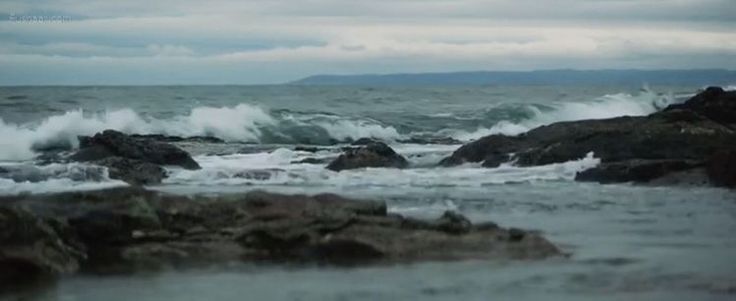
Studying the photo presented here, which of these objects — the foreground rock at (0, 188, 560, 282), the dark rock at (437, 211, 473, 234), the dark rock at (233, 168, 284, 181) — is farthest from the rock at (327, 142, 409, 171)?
the dark rock at (437, 211, 473, 234)

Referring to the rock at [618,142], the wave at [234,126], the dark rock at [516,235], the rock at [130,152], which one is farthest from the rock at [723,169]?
the wave at [234,126]

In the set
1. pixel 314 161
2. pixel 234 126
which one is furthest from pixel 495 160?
pixel 234 126

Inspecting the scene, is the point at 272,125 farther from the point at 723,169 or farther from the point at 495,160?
the point at 723,169

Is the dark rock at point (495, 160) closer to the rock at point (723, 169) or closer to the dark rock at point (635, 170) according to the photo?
the dark rock at point (635, 170)

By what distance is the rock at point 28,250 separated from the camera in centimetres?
1048

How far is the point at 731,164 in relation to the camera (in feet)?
61.0

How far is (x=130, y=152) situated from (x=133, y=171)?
2587mm

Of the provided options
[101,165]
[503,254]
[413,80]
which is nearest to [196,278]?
[503,254]

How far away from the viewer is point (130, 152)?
79.1 feet

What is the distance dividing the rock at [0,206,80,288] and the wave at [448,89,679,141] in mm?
33492

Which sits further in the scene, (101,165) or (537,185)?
(101,165)

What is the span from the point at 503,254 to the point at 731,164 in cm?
864

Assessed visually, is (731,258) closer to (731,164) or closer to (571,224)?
(571,224)

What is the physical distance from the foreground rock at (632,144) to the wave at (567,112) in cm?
1841
